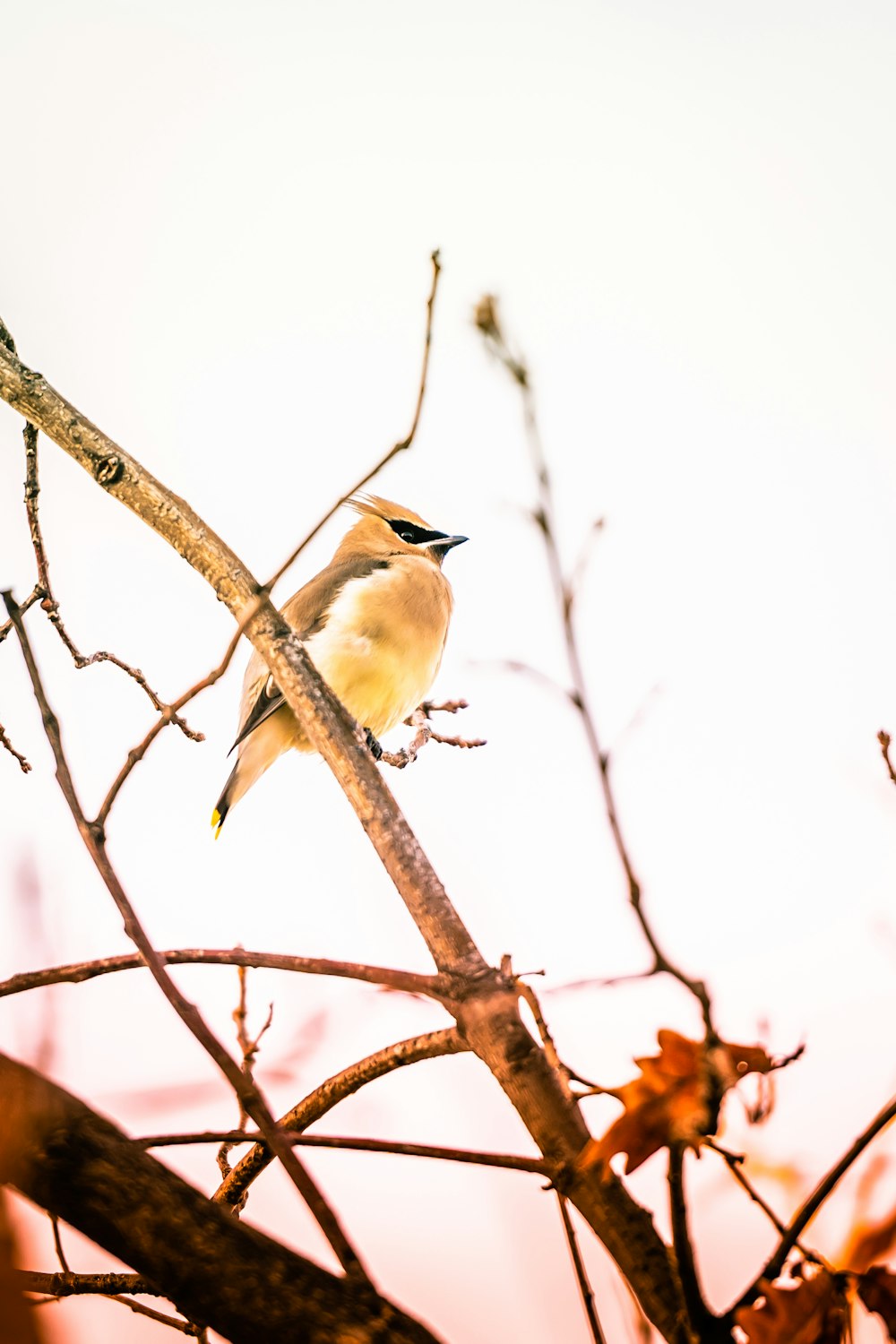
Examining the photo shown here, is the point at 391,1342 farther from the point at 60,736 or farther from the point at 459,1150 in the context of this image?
the point at 60,736

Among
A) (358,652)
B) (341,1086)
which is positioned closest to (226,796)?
(358,652)

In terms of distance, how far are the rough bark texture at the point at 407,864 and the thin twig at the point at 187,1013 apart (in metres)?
0.19

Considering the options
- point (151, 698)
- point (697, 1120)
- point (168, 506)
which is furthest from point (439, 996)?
point (168, 506)

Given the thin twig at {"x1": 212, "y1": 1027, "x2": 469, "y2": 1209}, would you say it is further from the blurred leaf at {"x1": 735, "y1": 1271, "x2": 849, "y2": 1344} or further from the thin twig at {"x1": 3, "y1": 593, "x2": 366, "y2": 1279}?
the blurred leaf at {"x1": 735, "y1": 1271, "x2": 849, "y2": 1344}

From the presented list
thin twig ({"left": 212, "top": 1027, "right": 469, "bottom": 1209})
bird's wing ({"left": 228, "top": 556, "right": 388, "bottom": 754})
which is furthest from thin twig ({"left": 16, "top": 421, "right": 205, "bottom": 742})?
bird's wing ({"left": 228, "top": 556, "right": 388, "bottom": 754})

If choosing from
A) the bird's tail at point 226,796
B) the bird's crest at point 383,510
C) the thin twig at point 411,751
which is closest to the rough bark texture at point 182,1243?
the thin twig at point 411,751

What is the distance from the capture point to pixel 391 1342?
91 centimetres

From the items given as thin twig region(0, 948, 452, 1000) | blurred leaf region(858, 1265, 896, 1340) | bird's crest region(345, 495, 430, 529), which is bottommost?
blurred leaf region(858, 1265, 896, 1340)

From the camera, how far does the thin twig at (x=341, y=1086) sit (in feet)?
4.36

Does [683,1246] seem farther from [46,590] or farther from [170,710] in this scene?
[46,590]

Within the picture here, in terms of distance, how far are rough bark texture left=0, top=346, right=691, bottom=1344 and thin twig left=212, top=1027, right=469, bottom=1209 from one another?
0.05m

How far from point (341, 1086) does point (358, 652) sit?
2.68m

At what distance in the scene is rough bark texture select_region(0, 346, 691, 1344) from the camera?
1085 mm

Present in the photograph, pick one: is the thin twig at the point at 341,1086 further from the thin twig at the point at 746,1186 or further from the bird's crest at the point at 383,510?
the bird's crest at the point at 383,510
